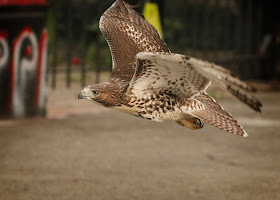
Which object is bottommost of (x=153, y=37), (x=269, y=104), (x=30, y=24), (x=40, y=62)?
(x=269, y=104)

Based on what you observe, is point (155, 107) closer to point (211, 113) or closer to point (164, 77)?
point (164, 77)

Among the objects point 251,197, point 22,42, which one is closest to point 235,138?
point 251,197

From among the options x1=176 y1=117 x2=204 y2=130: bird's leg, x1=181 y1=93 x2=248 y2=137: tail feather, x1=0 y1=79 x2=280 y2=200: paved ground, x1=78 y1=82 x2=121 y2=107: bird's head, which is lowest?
x1=0 y1=79 x2=280 y2=200: paved ground

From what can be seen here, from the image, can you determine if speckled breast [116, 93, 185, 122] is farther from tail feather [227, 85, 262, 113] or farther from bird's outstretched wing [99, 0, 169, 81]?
tail feather [227, 85, 262, 113]

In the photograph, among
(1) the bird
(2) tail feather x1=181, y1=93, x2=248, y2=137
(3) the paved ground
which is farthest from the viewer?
(3) the paved ground

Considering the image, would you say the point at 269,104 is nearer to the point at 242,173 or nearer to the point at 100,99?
the point at 242,173

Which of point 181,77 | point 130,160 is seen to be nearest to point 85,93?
point 181,77

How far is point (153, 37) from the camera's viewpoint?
318 cm

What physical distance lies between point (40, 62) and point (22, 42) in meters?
0.52

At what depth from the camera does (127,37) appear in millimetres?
3223

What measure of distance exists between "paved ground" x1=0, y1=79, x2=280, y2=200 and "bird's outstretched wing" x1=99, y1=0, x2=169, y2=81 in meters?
2.57

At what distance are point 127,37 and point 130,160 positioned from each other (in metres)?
4.04

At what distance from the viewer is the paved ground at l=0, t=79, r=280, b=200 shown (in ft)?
19.1

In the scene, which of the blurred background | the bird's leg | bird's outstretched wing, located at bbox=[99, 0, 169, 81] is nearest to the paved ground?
the blurred background
